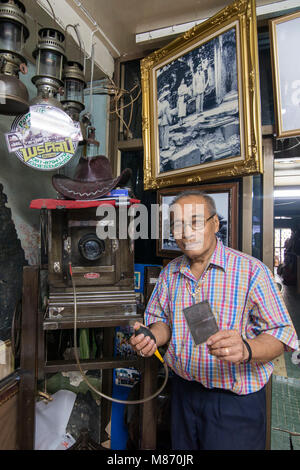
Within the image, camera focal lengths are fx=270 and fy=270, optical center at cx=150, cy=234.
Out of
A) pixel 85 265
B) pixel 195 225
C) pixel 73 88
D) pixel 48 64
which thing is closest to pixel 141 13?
pixel 73 88

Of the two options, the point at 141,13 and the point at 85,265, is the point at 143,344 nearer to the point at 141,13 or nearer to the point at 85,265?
the point at 85,265

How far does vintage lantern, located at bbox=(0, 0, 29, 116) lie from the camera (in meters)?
1.31

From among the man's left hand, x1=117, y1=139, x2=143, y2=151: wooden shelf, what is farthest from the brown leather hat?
the man's left hand

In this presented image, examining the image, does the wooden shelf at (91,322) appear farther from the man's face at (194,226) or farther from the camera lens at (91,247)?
the man's face at (194,226)

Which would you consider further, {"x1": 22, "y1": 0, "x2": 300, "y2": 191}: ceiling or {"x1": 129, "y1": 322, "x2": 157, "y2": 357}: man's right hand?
{"x1": 22, "y1": 0, "x2": 300, "y2": 191}: ceiling

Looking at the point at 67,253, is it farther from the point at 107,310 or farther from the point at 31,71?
the point at 31,71

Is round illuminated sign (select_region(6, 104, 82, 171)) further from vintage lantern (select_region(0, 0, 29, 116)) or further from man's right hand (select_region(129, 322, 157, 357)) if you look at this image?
man's right hand (select_region(129, 322, 157, 357))

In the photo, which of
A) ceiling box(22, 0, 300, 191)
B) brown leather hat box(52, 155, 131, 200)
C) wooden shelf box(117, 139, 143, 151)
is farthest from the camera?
wooden shelf box(117, 139, 143, 151)

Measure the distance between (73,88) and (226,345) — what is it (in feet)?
5.88

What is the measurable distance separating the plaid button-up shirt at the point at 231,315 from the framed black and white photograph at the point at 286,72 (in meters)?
0.98

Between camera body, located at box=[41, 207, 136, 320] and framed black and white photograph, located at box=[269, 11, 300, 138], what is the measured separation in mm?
1230

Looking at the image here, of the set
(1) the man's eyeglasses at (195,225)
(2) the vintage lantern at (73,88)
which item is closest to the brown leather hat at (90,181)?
(2) the vintage lantern at (73,88)

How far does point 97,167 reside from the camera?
5.72 ft
